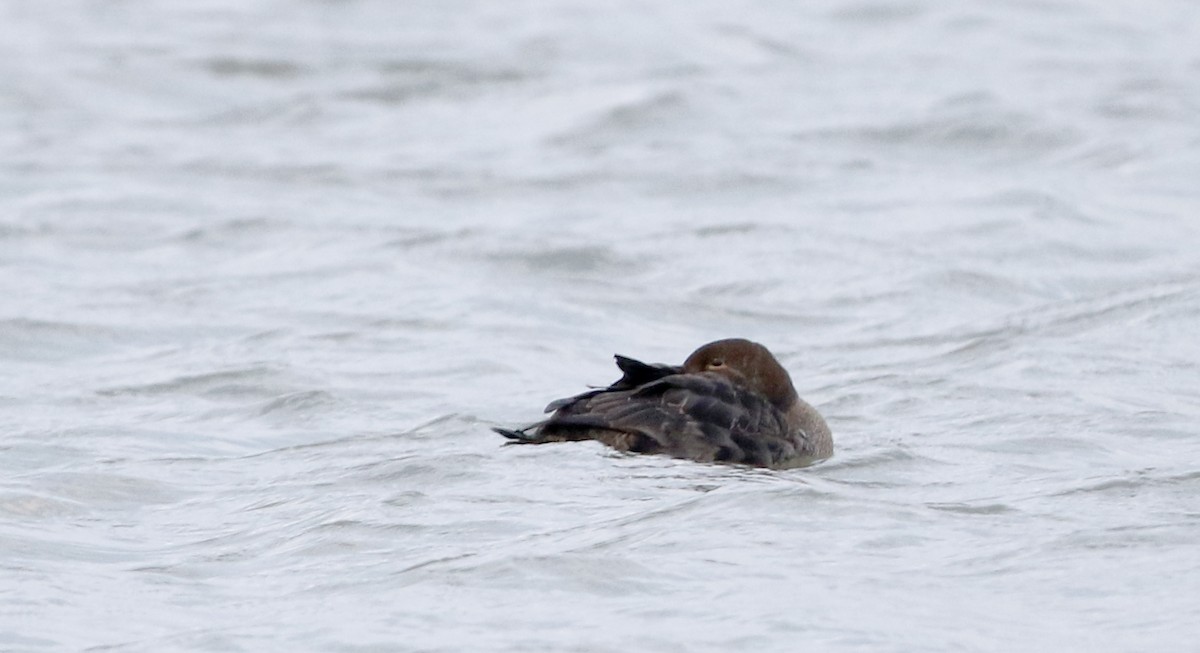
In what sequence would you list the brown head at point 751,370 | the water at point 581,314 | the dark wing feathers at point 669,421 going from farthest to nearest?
the brown head at point 751,370, the dark wing feathers at point 669,421, the water at point 581,314

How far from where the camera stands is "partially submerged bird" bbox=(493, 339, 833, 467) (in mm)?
8367

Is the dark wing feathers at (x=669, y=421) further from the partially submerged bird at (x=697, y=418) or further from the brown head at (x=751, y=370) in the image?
the brown head at (x=751, y=370)

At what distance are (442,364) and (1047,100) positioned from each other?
33.1 ft

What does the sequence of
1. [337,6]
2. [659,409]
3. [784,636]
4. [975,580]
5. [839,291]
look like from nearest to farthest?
[784,636], [975,580], [659,409], [839,291], [337,6]

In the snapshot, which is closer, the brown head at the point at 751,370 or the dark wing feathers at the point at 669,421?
the dark wing feathers at the point at 669,421

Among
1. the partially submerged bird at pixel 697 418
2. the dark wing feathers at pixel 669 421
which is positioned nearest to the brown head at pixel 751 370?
the partially submerged bird at pixel 697 418

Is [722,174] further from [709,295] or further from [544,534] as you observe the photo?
[544,534]

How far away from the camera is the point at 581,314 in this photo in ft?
41.4

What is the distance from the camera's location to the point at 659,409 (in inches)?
331

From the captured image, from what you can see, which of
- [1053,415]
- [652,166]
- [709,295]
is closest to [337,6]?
[652,166]

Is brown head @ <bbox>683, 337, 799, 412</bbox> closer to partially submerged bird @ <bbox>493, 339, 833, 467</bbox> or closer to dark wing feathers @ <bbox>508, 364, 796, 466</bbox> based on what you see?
partially submerged bird @ <bbox>493, 339, 833, 467</bbox>

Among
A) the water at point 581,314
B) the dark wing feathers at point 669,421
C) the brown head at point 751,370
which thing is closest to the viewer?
the water at point 581,314

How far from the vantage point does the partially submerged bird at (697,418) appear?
A: 837cm

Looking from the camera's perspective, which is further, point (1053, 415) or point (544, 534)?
point (1053, 415)
